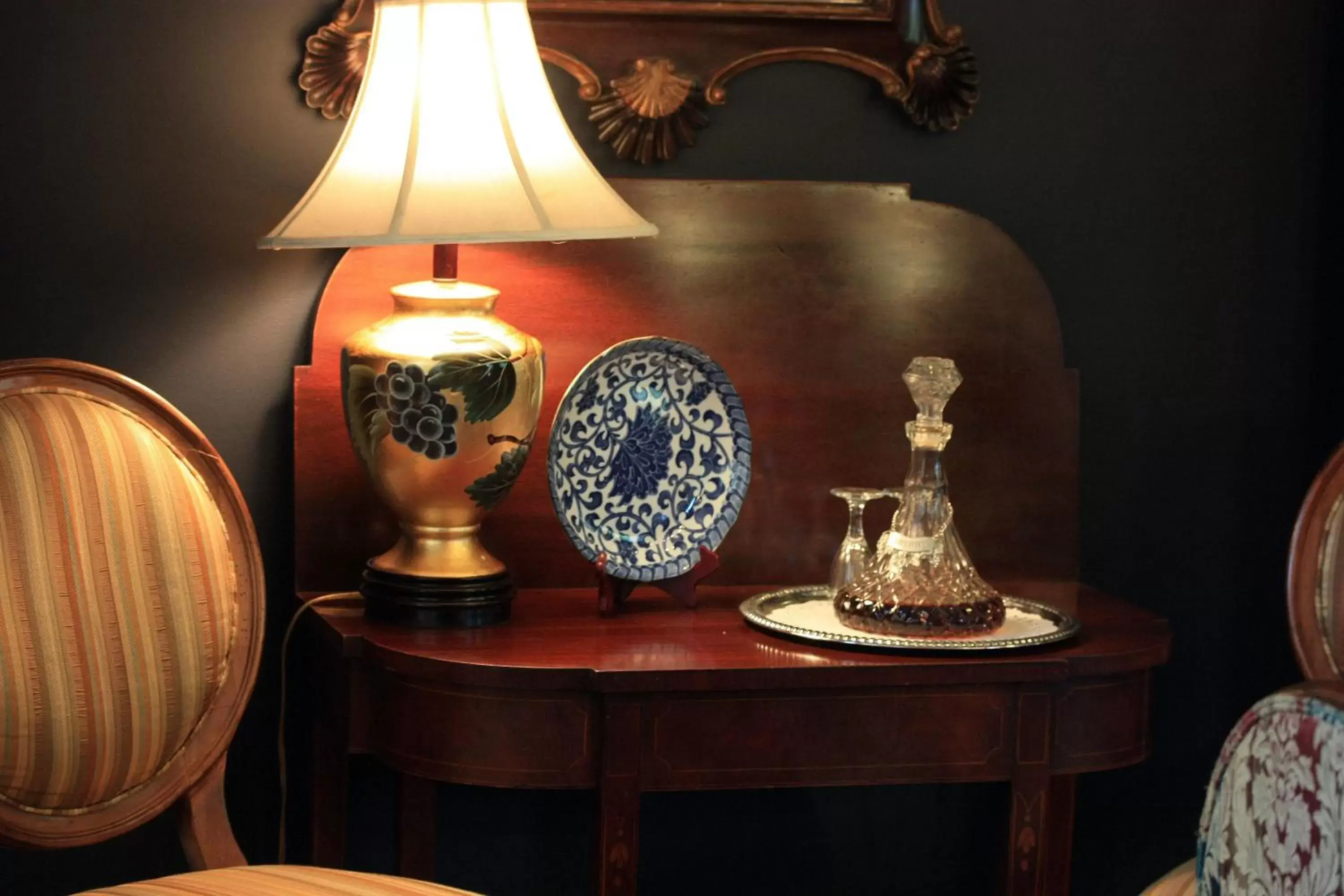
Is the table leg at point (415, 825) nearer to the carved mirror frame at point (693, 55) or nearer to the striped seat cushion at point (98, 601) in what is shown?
the striped seat cushion at point (98, 601)

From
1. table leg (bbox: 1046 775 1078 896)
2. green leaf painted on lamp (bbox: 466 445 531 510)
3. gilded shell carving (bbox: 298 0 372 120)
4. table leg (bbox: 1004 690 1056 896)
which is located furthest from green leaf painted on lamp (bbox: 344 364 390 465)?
table leg (bbox: 1046 775 1078 896)

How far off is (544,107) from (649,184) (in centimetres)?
27

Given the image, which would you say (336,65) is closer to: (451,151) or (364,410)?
(451,151)

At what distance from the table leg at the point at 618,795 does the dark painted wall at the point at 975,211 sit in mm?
508

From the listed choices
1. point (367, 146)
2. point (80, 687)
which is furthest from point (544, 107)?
point (80, 687)

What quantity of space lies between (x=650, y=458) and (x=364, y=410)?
0.33 metres

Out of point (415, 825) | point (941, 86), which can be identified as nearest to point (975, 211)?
point (941, 86)

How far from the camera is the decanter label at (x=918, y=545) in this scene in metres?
1.84

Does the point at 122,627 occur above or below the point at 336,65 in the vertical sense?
below

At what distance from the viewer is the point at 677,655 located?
1.75 m

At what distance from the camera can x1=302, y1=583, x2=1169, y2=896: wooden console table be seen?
1.71m

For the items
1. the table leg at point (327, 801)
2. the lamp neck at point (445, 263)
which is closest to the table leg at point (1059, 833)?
the table leg at point (327, 801)

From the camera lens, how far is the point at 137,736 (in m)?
1.61

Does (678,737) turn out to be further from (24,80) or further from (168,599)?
(24,80)
